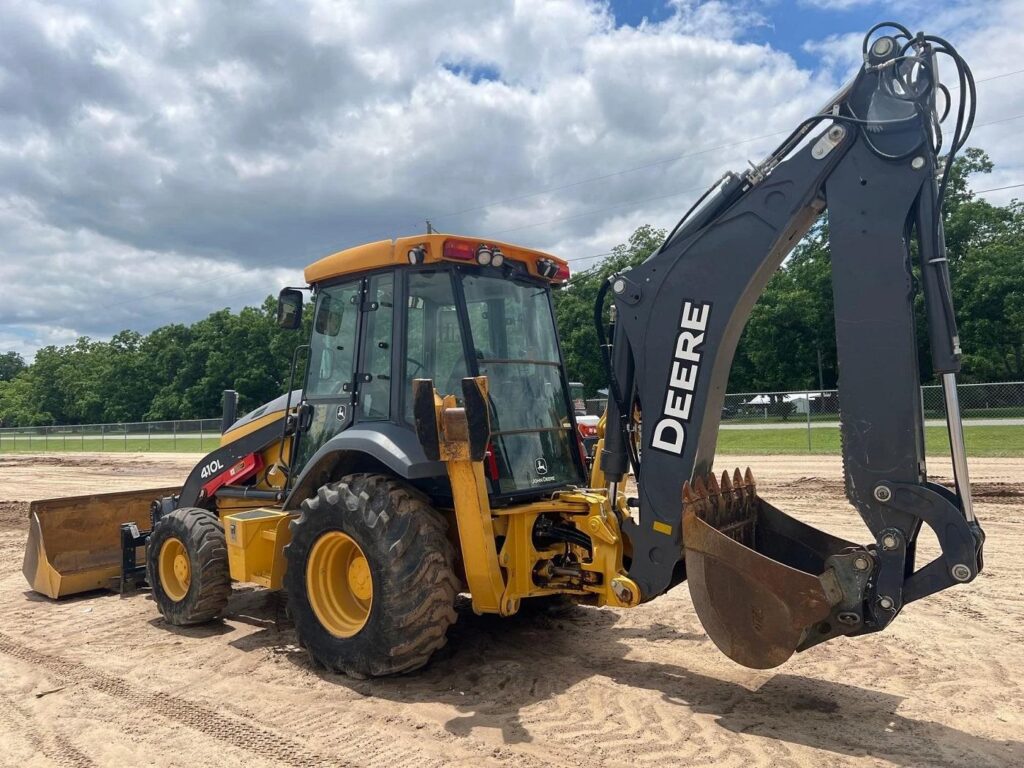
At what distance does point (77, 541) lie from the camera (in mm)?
7570

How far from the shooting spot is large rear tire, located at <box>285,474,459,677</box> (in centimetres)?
446

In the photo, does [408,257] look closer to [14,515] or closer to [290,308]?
[290,308]

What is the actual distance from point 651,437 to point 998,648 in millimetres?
2712

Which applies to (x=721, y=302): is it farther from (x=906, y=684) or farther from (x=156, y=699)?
(x=156, y=699)

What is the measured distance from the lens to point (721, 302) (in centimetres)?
410

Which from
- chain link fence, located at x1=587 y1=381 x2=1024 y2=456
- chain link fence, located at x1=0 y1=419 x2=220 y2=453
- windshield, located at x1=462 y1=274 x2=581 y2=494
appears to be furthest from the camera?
chain link fence, located at x1=0 y1=419 x2=220 y2=453

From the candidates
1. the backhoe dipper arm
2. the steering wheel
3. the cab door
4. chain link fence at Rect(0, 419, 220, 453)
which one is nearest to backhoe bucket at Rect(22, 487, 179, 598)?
the cab door

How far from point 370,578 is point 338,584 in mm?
361

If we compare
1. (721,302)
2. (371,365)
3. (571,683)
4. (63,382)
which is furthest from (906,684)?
(63,382)

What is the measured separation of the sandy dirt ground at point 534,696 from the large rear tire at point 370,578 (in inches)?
9.0

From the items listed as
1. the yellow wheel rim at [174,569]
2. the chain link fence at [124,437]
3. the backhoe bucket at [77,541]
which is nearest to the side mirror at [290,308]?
the yellow wheel rim at [174,569]

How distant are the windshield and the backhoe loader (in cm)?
2

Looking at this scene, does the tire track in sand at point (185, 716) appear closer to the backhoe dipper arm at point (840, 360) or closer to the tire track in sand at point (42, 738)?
the tire track in sand at point (42, 738)

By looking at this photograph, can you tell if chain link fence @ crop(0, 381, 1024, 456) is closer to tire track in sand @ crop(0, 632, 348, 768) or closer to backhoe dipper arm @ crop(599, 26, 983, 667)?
backhoe dipper arm @ crop(599, 26, 983, 667)
